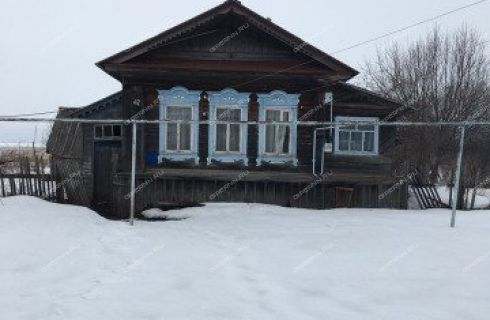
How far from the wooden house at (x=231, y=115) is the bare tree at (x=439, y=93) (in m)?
12.4

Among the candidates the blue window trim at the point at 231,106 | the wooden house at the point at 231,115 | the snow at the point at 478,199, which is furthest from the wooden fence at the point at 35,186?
the snow at the point at 478,199

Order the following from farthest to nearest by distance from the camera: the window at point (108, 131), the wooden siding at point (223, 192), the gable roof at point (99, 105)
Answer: the gable roof at point (99, 105) → the window at point (108, 131) → the wooden siding at point (223, 192)

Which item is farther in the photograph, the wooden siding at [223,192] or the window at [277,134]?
the window at [277,134]

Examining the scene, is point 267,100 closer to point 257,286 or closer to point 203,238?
point 203,238

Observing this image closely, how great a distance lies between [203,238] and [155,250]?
4.11 ft

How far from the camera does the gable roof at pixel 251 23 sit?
11.7 m

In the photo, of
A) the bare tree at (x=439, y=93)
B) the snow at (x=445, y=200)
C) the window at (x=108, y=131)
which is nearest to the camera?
the window at (x=108, y=131)

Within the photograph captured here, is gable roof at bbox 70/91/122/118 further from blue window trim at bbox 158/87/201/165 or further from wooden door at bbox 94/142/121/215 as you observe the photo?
blue window trim at bbox 158/87/201/165

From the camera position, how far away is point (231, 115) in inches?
499

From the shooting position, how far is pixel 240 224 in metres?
9.26

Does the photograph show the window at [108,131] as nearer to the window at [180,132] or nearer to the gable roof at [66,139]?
the gable roof at [66,139]

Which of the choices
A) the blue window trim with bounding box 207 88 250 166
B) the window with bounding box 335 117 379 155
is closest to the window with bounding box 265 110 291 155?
the blue window trim with bounding box 207 88 250 166

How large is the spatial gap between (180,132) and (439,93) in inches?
789

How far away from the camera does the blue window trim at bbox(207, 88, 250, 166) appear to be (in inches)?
492
